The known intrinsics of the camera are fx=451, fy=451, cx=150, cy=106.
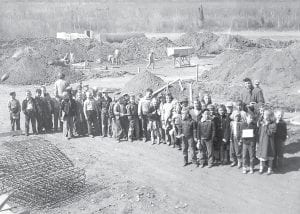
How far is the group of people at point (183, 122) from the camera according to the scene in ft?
40.7

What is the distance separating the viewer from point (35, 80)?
3175 cm

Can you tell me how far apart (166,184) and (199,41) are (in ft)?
119

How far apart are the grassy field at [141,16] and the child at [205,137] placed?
48.4 meters

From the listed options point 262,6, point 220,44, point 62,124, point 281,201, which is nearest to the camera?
point 281,201

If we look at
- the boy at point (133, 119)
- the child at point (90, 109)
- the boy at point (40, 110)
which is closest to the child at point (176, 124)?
the boy at point (133, 119)

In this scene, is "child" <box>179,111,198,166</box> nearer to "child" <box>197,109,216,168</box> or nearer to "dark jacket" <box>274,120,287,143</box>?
"child" <box>197,109,216,168</box>

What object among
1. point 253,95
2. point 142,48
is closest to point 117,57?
point 142,48

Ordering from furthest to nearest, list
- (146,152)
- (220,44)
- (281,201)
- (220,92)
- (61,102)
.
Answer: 1. (220,44)
2. (220,92)
3. (61,102)
4. (146,152)
5. (281,201)

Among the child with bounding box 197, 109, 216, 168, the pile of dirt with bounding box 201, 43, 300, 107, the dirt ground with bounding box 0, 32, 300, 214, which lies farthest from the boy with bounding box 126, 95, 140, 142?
the pile of dirt with bounding box 201, 43, 300, 107

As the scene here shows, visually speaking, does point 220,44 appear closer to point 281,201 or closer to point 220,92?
point 220,92

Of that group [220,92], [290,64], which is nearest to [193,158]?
[220,92]

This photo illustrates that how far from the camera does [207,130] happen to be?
12664 millimetres

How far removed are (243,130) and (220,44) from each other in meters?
33.6

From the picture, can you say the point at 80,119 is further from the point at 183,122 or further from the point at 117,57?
the point at 117,57
